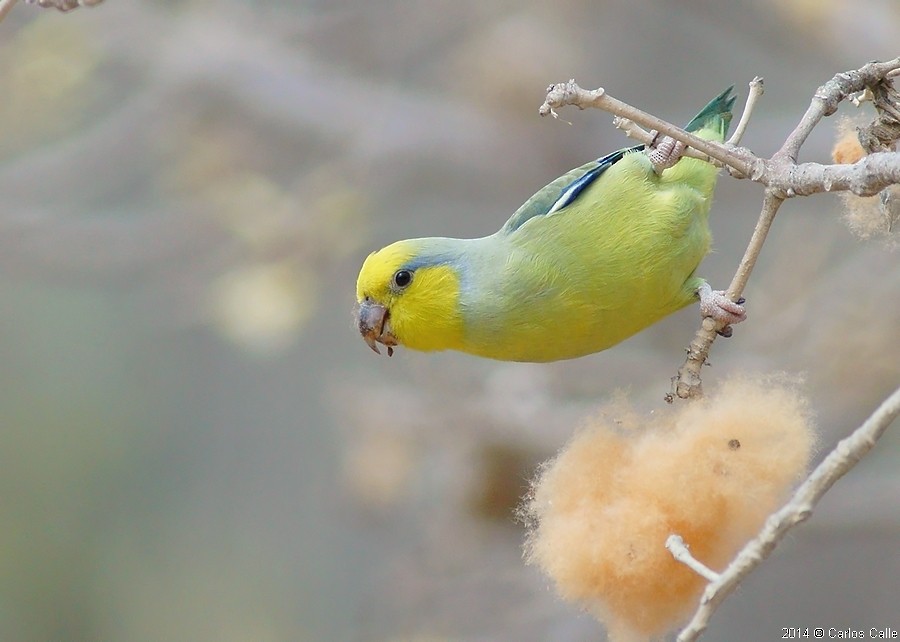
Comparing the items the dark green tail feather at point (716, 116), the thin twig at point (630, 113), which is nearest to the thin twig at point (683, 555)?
the thin twig at point (630, 113)

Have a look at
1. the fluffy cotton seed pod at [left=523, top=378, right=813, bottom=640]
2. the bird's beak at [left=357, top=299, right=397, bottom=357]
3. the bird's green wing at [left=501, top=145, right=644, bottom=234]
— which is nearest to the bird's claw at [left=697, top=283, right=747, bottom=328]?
the fluffy cotton seed pod at [left=523, top=378, right=813, bottom=640]

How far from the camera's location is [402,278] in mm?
1883

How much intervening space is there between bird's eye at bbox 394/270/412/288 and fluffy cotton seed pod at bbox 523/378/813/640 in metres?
0.51

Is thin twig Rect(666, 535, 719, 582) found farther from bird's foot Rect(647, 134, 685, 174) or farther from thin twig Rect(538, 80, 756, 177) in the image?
bird's foot Rect(647, 134, 685, 174)

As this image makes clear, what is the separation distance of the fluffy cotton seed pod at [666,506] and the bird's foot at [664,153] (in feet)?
1.81

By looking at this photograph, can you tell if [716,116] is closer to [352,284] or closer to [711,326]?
[711,326]

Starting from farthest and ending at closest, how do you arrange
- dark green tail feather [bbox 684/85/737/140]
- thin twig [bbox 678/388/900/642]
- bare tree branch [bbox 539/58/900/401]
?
dark green tail feather [bbox 684/85/737/140], bare tree branch [bbox 539/58/900/401], thin twig [bbox 678/388/900/642]

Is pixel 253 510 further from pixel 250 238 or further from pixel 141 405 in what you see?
pixel 250 238

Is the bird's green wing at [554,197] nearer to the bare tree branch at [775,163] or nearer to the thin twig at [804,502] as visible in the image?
the bare tree branch at [775,163]

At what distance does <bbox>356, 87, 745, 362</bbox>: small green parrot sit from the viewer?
5.98ft

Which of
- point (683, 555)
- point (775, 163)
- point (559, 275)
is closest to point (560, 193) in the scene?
point (559, 275)

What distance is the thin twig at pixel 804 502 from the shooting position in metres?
1.02

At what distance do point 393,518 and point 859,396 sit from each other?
1743mm

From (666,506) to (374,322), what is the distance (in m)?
0.69
